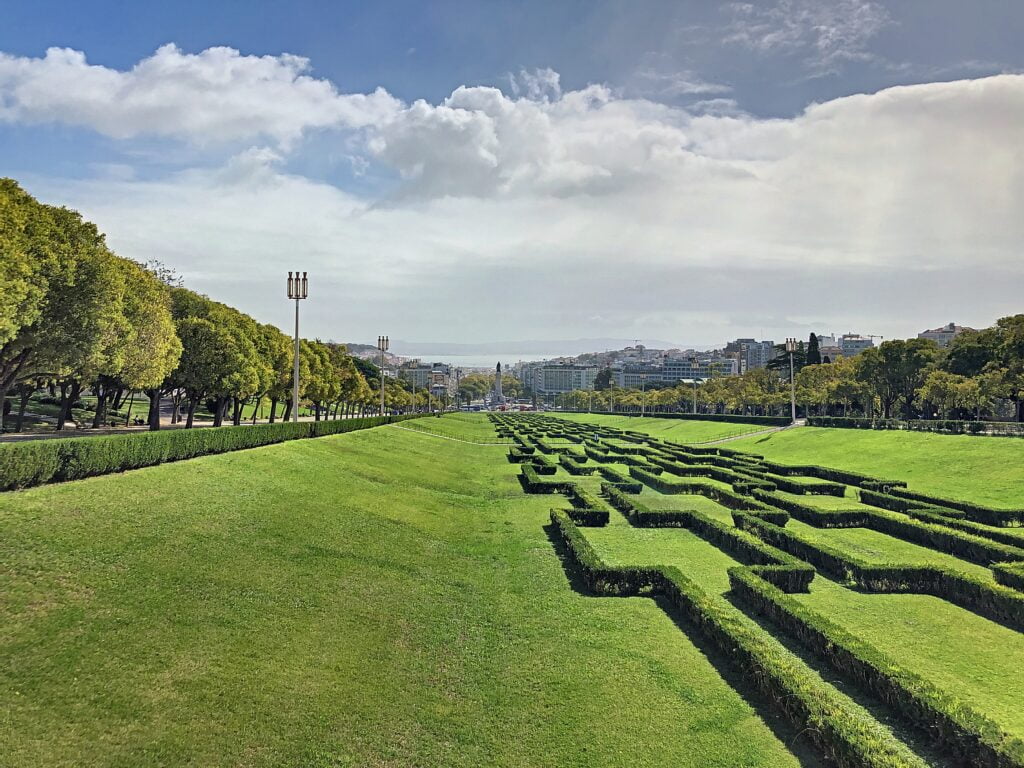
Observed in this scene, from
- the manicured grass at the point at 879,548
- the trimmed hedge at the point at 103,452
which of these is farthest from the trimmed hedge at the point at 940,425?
the trimmed hedge at the point at 103,452

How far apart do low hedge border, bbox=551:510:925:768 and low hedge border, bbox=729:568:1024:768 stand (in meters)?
0.55

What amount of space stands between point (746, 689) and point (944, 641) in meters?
6.10

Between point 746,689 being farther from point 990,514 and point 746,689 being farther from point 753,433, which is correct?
point 753,433

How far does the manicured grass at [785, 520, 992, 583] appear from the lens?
20.4 m

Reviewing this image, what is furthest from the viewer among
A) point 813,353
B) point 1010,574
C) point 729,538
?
point 813,353

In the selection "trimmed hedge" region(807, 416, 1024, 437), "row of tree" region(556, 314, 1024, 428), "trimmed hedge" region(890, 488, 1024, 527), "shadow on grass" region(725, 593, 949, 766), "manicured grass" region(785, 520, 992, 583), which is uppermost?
"row of tree" region(556, 314, 1024, 428)

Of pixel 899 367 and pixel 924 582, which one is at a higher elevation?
pixel 899 367

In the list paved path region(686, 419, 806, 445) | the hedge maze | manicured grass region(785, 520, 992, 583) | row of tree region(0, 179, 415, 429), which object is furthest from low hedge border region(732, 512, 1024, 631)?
paved path region(686, 419, 806, 445)

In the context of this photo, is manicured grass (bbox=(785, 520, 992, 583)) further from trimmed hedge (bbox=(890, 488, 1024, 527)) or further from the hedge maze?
trimmed hedge (bbox=(890, 488, 1024, 527))

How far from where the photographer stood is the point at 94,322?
27.5m

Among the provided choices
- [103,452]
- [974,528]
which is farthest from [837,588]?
[103,452]

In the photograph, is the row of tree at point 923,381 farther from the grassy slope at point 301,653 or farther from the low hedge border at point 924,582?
the grassy slope at point 301,653

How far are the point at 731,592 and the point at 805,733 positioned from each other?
763 centimetres

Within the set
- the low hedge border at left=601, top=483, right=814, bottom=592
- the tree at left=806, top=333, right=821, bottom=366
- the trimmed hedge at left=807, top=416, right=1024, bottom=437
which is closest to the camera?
the low hedge border at left=601, top=483, right=814, bottom=592
